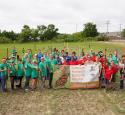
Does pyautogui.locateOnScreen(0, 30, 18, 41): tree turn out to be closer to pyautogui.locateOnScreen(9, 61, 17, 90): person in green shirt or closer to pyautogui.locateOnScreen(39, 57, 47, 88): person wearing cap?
pyautogui.locateOnScreen(39, 57, 47, 88): person wearing cap

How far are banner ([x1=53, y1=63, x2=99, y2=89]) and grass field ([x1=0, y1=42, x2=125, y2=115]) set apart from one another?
1.81 feet

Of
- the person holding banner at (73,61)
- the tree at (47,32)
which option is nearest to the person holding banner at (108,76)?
the person holding banner at (73,61)

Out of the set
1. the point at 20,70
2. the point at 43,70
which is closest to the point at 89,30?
the point at 43,70

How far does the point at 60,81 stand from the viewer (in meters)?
16.1

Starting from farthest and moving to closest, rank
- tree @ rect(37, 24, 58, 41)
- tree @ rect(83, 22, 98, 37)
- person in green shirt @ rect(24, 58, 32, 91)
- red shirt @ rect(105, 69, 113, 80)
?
tree @ rect(83, 22, 98, 37) < tree @ rect(37, 24, 58, 41) < person in green shirt @ rect(24, 58, 32, 91) < red shirt @ rect(105, 69, 113, 80)

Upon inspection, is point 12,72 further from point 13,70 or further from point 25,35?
point 25,35

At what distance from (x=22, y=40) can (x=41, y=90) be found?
235ft

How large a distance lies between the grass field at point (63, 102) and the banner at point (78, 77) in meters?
0.55

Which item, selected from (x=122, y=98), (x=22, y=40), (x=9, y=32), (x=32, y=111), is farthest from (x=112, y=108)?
(x=9, y=32)

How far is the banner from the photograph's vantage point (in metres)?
15.9

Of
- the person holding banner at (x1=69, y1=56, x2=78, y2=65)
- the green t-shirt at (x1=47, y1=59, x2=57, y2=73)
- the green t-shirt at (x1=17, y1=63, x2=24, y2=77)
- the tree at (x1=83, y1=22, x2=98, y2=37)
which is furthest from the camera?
the tree at (x1=83, y1=22, x2=98, y2=37)

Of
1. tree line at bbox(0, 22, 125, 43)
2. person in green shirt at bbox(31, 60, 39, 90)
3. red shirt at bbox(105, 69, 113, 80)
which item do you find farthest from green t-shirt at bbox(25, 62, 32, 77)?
tree line at bbox(0, 22, 125, 43)

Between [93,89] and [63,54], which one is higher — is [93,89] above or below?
below

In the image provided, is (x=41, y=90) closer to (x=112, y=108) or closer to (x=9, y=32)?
(x=112, y=108)
